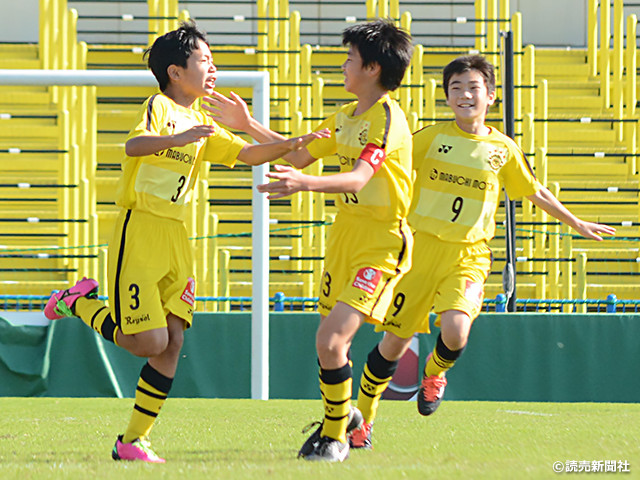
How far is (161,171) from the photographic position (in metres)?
4.05

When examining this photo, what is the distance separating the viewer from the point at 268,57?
47.2ft

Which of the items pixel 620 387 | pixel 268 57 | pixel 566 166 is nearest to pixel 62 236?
→ pixel 268 57

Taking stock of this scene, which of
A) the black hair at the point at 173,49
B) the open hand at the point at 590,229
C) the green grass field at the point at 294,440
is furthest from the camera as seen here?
the open hand at the point at 590,229

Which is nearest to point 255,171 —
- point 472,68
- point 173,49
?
point 472,68

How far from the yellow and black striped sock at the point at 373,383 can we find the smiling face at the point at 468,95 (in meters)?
1.24

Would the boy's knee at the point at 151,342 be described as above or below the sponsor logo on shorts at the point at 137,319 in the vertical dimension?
below

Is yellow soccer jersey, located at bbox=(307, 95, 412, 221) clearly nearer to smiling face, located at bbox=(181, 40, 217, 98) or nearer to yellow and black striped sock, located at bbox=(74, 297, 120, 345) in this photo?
smiling face, located at bbox=(181, 40, 217, 98)

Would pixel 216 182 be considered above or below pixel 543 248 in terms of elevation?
above

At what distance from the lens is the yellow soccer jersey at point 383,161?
3.98m

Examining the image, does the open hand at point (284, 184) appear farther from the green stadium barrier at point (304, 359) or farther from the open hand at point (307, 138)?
the green stadium barrier at point (304, 359)

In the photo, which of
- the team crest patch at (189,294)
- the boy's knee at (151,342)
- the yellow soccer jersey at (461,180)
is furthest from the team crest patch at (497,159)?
the boy's knee at (151,342)

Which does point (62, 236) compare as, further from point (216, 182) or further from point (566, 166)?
point (566, 166)

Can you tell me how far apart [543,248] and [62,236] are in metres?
6.14

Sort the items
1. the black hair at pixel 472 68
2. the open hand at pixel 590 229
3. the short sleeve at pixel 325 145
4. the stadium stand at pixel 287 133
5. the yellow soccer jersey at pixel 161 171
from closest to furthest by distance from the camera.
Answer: the yellow soccer jersey at pixel 161 171 < the short sleeve at pixel 325 145 < the open hand at pixel 590 229 < the black hair at pixel 472 68 < the stadium stand at pixel 287 133
